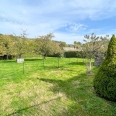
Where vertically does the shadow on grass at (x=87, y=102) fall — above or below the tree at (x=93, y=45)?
below

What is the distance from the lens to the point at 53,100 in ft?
12.9

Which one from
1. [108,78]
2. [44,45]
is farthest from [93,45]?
[44,45]

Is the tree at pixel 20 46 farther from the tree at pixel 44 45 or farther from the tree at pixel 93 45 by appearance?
the tree at pixel 93 45

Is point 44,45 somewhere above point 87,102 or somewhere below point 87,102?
above

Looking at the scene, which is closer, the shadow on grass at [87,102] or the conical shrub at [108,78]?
the shadow on grass at [87,102]

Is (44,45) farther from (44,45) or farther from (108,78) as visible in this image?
(108,78)

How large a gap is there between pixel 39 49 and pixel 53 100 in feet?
49.0

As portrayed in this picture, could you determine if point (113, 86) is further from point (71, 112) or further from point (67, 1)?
point (67, 1)

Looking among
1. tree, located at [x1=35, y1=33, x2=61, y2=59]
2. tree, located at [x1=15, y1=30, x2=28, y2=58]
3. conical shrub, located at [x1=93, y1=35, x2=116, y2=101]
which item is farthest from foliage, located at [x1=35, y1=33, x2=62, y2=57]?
conical shrub, located at [x1=93, y1=35, x2=116, y2=101]

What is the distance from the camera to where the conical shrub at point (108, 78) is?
152 inches

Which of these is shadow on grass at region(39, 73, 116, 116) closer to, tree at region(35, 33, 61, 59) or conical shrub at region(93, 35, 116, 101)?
conical shrub at region(93, 35, 116, 101)

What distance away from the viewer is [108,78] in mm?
3998

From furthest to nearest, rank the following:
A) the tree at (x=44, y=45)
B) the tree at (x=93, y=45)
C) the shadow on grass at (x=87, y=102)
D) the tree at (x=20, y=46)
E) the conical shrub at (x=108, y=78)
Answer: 1. the tree at (x=44, y=45)
2. the tree at (x=20, y=46)
3. the tree at (x=93, y=45)
4. the conical shrub at (x=108, y=78)
5. the shadow on grass at (x=87, y=102)

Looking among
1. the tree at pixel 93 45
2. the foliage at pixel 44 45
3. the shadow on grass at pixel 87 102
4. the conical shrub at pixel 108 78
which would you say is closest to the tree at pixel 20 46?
the foliage at pixel 44 45
